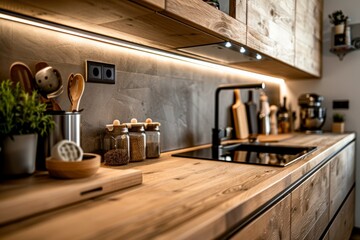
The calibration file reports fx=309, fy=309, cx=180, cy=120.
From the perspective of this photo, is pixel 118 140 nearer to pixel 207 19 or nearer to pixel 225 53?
pixel 207 19

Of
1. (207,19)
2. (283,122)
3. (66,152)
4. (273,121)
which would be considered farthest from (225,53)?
(283,122)

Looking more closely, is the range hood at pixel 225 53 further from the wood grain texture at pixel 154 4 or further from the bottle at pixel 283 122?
the bottle at pixel 283 122

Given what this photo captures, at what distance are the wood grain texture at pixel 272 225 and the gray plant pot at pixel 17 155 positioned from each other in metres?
0.56

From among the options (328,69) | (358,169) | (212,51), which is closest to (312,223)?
(212,51)

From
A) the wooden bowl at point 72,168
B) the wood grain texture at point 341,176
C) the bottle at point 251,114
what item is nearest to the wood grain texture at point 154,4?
the wooden bowl at point 72,168

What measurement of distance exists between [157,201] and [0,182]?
0.39 meters

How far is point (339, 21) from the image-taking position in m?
2.71

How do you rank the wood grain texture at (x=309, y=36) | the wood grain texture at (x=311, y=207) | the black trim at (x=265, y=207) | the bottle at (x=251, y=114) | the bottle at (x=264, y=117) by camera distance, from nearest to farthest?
the black trim at (x=265, y=207)
the wood grain texture at (x=311, y=207)
the wood grain texture at (x=309, y=36)
the bottle at (x=251, y=114)
the bottle at (x=264, y=117)

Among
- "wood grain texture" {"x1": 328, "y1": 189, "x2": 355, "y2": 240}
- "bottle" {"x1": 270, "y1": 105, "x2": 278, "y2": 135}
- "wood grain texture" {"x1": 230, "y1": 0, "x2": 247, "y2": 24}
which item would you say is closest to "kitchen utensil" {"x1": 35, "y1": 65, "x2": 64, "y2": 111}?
"wood grain texture" {"x1": 230, "y1": 0, "x2": 247, "y2": 24}

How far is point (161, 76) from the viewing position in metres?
1.57

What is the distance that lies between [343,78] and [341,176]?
1139 millimetres

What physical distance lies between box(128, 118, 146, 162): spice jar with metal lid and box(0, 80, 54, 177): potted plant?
0.46m

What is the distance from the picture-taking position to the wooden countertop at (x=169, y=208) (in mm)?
548

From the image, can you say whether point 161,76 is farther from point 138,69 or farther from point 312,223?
point 312,223
